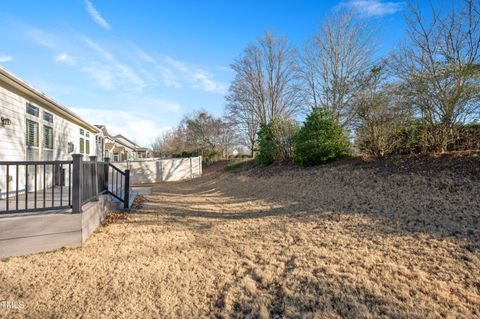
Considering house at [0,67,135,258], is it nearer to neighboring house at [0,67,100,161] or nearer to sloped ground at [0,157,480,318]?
neighboring house at [0,67,100,161]

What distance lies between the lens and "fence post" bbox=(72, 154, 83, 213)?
3500 millimetres

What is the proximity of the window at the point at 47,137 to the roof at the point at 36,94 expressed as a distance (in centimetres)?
66

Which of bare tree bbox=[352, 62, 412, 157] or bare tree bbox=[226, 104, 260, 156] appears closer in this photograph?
bare tree bbox=[352, 62, 412, 157]

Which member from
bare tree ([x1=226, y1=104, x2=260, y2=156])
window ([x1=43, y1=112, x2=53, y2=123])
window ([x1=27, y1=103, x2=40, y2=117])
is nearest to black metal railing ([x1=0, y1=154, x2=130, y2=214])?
window ([x1=27, y1=103, x2=40, y2=117])

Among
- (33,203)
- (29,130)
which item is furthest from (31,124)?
(33,203)

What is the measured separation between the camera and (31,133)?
660 cm

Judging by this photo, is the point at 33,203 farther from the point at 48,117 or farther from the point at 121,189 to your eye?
the point at 48,117

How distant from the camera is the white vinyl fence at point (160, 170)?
1678 centimetres

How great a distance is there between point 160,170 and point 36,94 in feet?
38.0

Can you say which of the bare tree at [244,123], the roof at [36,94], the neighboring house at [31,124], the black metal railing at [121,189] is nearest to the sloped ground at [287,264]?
the black metal railing at [121,189]

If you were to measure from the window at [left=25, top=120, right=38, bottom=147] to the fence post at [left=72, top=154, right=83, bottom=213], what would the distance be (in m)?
4.18

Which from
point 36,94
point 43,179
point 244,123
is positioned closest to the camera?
point 43,179

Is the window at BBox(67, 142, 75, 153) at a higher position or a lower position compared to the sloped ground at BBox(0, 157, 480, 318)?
higher

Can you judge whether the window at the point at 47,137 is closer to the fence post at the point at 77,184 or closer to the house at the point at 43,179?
the house at the point at 43,179
